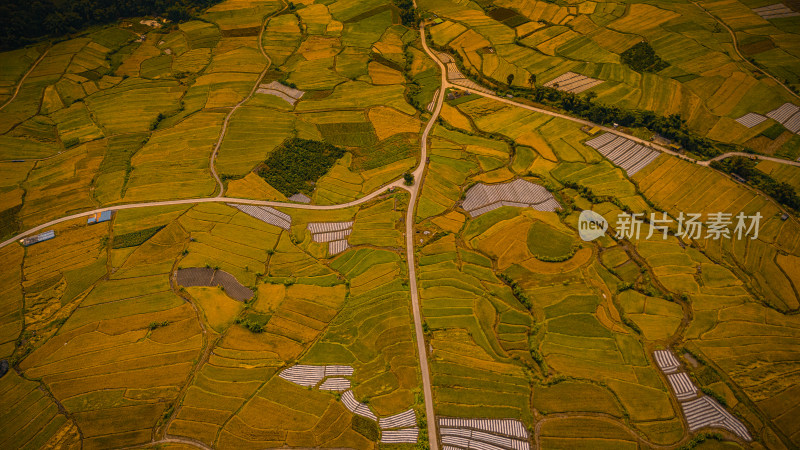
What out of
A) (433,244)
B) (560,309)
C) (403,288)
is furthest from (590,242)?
(403,288)

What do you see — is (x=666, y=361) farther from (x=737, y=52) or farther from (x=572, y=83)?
(x=737, y=52)

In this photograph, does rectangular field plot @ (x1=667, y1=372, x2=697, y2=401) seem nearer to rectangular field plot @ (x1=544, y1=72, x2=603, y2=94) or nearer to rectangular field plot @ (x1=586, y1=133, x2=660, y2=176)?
rectangular field plot @ (x1=586, y1=133, x2=660, y2=176)

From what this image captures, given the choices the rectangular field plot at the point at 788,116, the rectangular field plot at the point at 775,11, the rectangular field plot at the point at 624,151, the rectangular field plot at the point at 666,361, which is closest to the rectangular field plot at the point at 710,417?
the rectangular field plot at the point at 666,361

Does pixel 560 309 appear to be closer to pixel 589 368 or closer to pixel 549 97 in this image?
pixel 589 368

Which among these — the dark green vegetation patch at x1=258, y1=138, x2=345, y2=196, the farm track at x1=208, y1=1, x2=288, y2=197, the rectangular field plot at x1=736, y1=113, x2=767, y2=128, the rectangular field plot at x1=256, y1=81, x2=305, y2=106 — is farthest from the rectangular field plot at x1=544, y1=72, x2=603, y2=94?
the farm track at x1=208, y1=1, x2=288, y2=197

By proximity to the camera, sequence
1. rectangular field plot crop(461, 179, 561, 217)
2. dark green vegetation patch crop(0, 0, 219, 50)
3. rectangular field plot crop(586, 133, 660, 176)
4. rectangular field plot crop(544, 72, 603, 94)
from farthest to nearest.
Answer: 1. dark green vegetation patch crop(0, 0, 219, 50)
2. rectangular field plot crop(544, 72, 603, 94)
3. rectangular field plot crop(586, 133, 660, 176)
4. rectangular field plot crop(461, 179, 561, 217)

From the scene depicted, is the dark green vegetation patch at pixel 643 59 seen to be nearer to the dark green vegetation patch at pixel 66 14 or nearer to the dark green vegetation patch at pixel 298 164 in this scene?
the dark green vegetation patch at pixel 298 164
